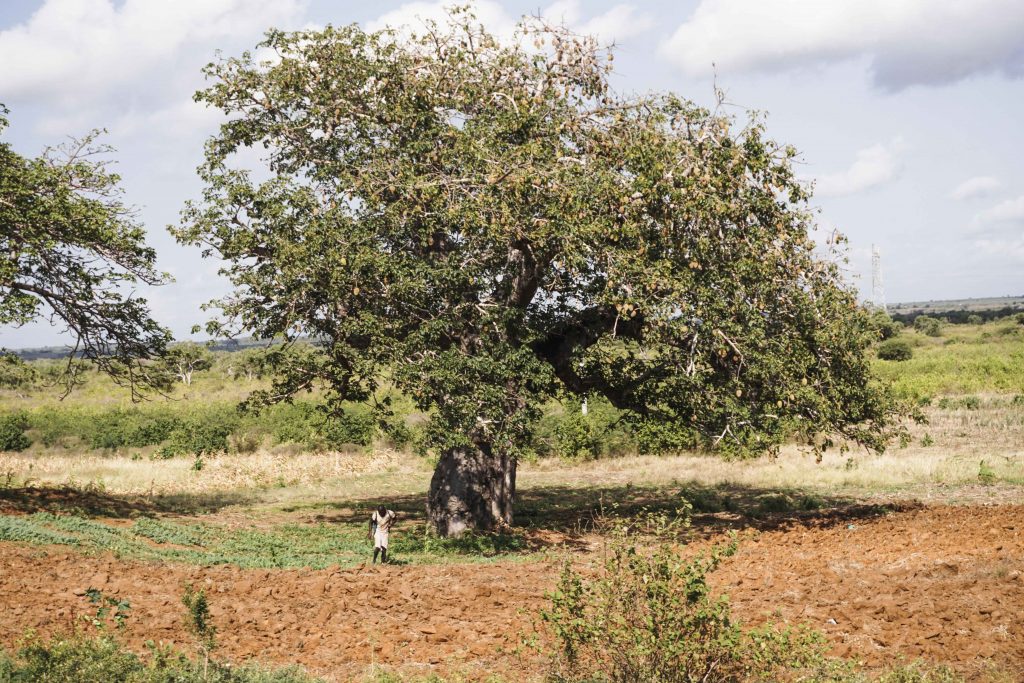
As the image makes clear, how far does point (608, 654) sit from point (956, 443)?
1045 inches

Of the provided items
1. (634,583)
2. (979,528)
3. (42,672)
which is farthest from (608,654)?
(979,528)

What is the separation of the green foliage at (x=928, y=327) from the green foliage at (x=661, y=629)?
285ft

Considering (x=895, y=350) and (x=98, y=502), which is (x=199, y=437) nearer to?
(x=98, y=502)

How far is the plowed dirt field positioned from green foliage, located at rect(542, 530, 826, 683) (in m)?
1.54

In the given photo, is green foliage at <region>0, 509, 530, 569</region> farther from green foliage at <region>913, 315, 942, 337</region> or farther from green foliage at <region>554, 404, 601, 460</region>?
green foliage at <region>913, 315, 942, 337</region>

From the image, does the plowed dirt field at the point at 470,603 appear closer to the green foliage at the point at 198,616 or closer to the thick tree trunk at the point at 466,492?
the green foliage at the point at 198,616

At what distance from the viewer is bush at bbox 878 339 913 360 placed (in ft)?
212

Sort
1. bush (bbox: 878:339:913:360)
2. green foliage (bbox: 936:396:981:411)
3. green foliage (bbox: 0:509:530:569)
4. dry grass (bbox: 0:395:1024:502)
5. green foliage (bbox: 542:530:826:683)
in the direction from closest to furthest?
green foliage (bbox: 542:530:826:683), green foliage (bbox: 0:509:530:569), dry grass (bbox: 0:395:1024:502), green foliage (bbox: 936:396:981:411), bush (bbox: 878:339:913:360)

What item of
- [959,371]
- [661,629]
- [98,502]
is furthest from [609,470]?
[959,371]

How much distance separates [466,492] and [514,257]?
5279mm

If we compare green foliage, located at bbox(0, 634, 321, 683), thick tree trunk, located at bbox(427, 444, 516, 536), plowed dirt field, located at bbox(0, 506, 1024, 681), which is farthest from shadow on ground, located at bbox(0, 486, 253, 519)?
green foliage, located at bbox(0, 634, 321, 683)

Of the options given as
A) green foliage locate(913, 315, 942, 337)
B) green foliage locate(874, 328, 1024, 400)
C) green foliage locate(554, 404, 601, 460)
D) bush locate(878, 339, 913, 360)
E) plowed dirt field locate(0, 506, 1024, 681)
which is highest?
green foliage locate(913, 315, 942, 337)

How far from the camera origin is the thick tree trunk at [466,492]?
19.5 meters

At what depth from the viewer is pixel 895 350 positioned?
214 ft
